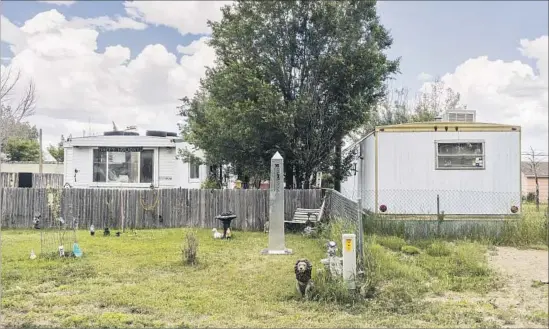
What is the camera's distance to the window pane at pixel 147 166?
720 inches

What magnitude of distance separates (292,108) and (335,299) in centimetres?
732

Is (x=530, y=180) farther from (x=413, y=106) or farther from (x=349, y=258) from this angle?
(x=349, y=258)

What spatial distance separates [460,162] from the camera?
9.50 meters

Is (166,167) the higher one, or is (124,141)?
(124,141)

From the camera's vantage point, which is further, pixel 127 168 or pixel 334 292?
pixel 127 168

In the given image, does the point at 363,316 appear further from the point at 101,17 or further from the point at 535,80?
the point at 101,17

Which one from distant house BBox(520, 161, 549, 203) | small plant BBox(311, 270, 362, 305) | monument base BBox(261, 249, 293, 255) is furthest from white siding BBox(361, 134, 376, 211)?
small plant BBox(311, 270, 362, 305)

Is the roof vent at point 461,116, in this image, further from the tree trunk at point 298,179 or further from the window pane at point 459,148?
the tree trunk at point 298,179

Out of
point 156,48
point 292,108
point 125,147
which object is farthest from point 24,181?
point 156,48

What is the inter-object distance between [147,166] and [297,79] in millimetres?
8341

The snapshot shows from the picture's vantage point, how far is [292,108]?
38.7 ft

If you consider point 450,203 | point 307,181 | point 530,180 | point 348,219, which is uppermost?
point 530,180

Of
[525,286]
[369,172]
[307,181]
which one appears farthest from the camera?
[307,181]

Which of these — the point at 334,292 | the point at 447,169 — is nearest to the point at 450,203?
the point at 447,169
